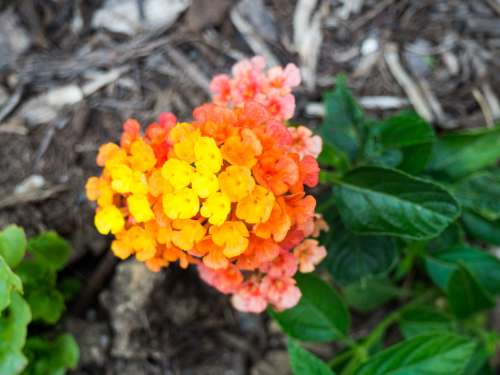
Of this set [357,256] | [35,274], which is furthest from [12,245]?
[357,256]

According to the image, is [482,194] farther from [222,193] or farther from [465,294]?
[222,193]

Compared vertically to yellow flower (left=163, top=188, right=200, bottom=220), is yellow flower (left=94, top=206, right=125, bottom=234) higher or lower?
lower

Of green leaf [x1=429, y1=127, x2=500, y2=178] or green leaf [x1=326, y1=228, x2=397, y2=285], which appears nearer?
green leaf [x1=326, y1=228, x2=397, y2=285]

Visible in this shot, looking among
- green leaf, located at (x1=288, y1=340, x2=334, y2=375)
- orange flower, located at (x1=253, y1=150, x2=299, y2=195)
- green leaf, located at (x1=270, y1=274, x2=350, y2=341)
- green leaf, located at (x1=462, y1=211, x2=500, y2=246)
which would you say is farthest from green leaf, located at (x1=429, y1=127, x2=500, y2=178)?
orange flower, located at (x1=253, y1=150, x2=299, y2=195)

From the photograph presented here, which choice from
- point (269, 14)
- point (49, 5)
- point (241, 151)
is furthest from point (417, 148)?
point (49, 5)

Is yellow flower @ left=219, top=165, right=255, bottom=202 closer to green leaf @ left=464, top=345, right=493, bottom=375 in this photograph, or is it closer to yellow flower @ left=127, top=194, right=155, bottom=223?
yellow flower @ left=127, top=194, right=155, bottom=223

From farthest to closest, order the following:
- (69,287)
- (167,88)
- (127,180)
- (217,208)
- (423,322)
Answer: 1. (167,88)
2. (69,287)
3. (423,322)
4. (127,180)
5. (217,208)

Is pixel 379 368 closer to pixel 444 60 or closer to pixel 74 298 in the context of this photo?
pixel 74 298
